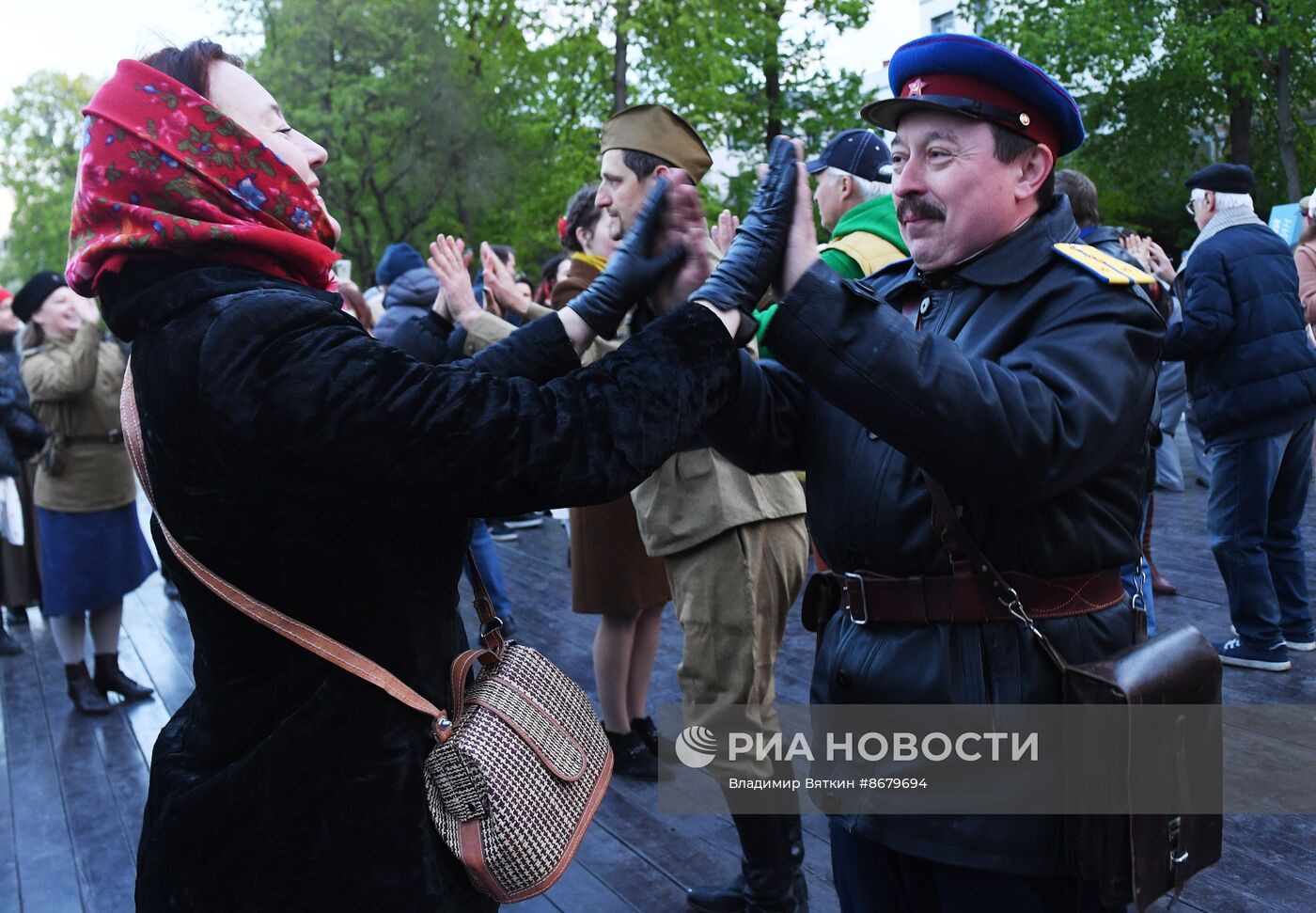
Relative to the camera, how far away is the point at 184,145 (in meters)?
1.49

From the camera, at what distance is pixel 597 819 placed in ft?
12.2

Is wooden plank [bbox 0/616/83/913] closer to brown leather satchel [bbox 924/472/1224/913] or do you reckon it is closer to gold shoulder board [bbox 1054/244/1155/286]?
brown leather satchel [bbox 924/472/1224/913]

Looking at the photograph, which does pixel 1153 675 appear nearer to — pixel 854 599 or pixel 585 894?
pixel 854 599

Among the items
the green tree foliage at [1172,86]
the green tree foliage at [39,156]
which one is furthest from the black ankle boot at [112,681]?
the green tree foliage at [39,156]

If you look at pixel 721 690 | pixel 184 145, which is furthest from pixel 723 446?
pixel 721 690

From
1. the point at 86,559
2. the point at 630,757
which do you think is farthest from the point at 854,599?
the point at 86,559

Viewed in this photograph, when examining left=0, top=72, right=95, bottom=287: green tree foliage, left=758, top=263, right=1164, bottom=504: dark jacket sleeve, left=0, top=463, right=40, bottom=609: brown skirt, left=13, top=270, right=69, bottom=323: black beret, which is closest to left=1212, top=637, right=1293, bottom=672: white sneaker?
left=758, top=263, right=1164, bottom=504: dark jacket sleeve

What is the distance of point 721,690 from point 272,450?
1.94 metres

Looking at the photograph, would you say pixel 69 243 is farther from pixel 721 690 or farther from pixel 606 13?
pixel 606 13

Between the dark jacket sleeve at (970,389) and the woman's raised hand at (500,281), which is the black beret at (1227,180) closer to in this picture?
the woman's raised hand at (500,281)

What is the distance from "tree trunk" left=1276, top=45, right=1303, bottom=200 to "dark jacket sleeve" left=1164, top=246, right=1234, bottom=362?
55.2 feet

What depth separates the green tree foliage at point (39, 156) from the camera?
34.2m

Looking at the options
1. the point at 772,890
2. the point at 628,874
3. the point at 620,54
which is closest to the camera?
the point at 772,890

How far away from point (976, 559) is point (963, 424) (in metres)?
0.27
